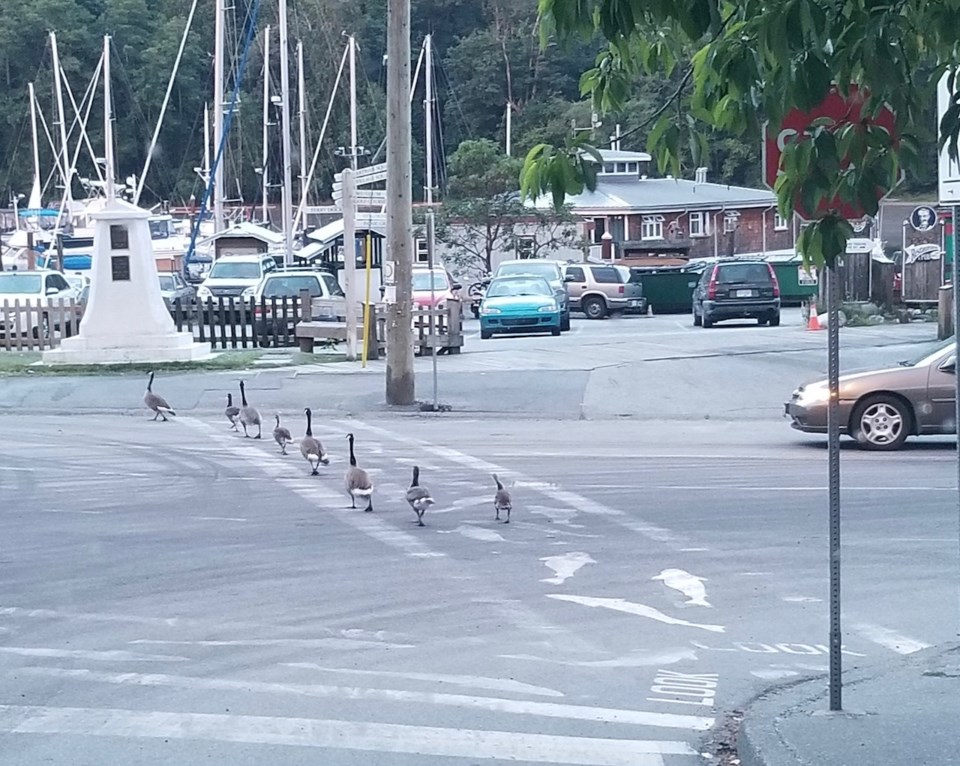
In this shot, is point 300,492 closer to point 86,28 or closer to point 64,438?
point 64,438

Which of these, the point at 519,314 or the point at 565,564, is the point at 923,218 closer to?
the point at 519,314

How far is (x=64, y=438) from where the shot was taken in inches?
734

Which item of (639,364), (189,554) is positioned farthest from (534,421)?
(189,554)

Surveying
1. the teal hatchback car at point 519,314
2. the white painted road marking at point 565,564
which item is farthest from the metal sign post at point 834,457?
the teal hatchback car at point 519,314

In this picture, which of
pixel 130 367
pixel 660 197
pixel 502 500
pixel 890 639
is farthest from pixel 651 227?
pixel 890 639

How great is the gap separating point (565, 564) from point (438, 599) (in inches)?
56.6

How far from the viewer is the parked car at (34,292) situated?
3130 centimetres

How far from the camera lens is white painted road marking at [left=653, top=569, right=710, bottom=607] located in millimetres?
9891

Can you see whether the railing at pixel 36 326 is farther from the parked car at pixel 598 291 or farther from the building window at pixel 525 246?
the building window at pixel 525 246

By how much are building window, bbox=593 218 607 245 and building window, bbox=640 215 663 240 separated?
181 centimetres

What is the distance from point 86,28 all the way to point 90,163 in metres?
7.53

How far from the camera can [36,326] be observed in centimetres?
3133

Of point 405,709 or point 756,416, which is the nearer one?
point 405,709

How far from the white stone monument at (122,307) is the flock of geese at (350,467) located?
6083 mm
